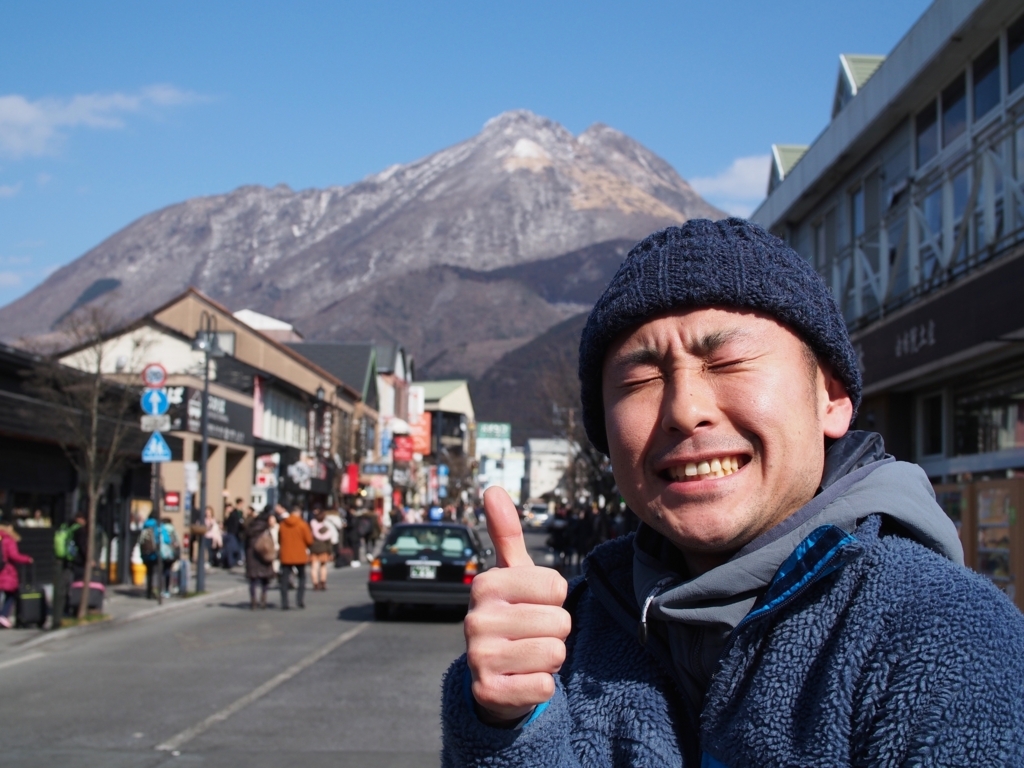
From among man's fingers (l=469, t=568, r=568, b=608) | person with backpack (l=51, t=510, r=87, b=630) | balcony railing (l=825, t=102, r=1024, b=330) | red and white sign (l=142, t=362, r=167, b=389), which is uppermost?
balcony railing (l=825, t=102, r=1024, b=330)

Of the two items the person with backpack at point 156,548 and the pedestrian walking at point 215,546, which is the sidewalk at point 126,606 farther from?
the pedestrian walking at point 215,546

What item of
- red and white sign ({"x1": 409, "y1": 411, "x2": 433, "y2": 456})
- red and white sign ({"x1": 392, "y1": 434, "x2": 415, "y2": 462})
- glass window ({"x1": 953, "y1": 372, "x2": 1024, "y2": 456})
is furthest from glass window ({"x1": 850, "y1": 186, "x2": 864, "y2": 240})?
red and white sign ({"x1": 409, "y1": 411, "x2": 433, "y2": 456})

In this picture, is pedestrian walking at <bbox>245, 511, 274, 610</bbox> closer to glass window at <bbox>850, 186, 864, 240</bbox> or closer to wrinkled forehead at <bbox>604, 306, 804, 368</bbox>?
glass window at <bbox>850, 186, 864, 240</bbox>

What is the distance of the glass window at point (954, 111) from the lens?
50.6 ft

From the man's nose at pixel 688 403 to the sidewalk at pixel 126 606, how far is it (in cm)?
1413

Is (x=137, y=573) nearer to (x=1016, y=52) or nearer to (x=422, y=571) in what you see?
(x=422, y=571)

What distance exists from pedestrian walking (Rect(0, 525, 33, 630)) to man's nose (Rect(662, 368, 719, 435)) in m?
15.9

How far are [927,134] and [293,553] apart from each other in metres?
13.0

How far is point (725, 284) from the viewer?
5.76 feet

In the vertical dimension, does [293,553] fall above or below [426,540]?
below

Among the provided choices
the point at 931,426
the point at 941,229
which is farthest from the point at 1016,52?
the point at 931,426

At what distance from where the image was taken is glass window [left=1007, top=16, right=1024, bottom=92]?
533 inches

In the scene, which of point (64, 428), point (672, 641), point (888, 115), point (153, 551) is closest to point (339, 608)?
point (153, 551)

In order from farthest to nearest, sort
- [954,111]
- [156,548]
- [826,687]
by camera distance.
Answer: [156,548] → [954,111] → [826,687]
